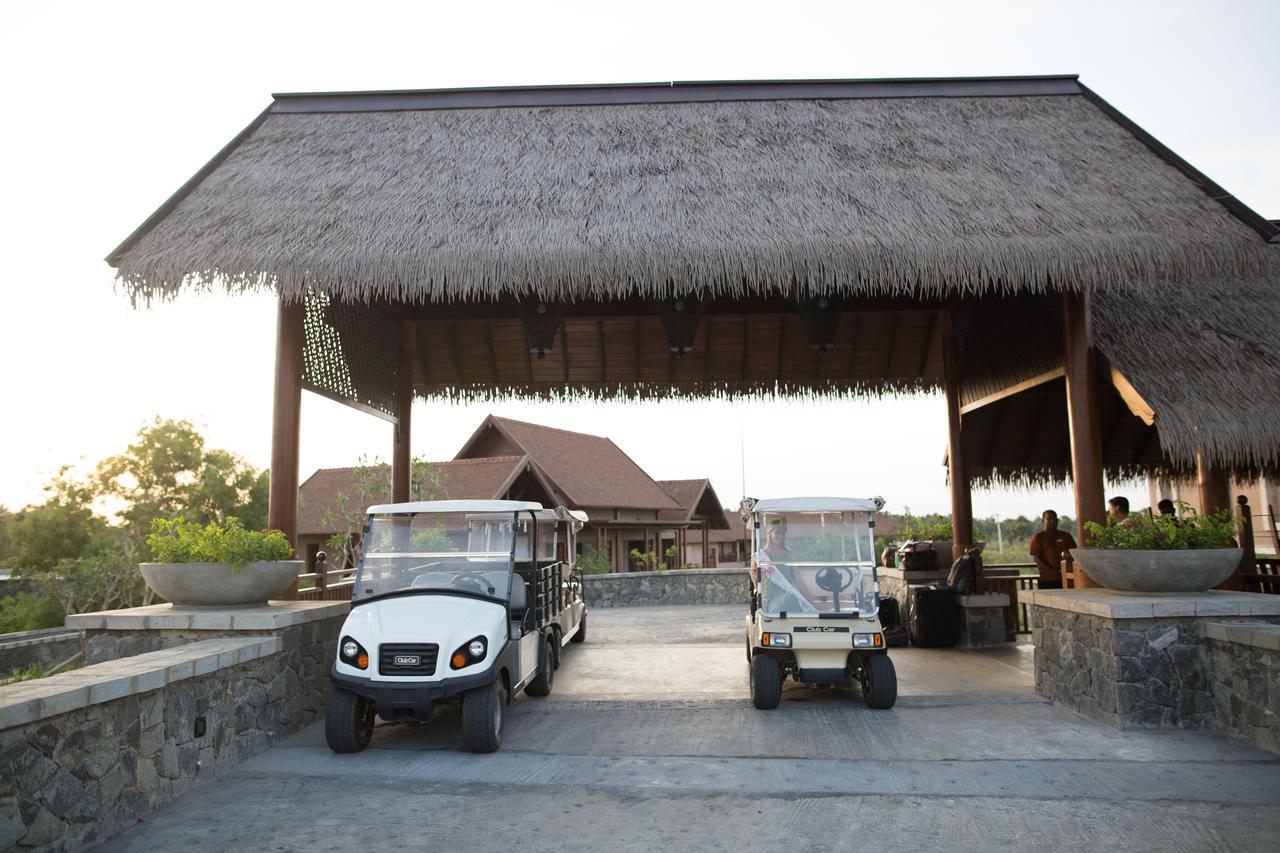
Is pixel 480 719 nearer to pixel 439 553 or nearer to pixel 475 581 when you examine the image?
pixel 475 581

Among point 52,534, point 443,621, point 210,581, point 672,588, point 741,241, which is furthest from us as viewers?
point 52,534

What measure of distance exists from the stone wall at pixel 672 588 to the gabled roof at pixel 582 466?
5.83 meters

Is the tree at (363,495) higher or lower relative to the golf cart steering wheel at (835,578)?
higher

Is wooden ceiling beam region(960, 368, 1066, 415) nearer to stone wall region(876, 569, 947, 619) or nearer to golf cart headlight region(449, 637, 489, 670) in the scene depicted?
stone wall region(876, 569, 947, 619)

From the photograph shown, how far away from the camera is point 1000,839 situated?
14.0ft

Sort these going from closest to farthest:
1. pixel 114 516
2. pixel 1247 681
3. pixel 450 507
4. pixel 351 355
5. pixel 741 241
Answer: pixel 1247 681 → pixel 450 507 → pixel 741 241 → pixel 351 355 → pixel 114 516

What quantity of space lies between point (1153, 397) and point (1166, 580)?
160cm

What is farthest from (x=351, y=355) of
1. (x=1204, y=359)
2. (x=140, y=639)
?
(x=1204, y=359)

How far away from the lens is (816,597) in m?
7.43

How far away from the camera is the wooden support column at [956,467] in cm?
1144

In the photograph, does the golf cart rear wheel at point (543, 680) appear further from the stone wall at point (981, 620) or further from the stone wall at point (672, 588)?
the stone wall at point (672, 588)

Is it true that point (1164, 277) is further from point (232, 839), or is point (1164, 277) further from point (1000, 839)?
point (232, 839)

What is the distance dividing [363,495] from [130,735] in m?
21.9

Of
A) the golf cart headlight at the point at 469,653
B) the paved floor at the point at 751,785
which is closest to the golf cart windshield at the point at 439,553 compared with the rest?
the golf cart headlight at the point at 469,653
